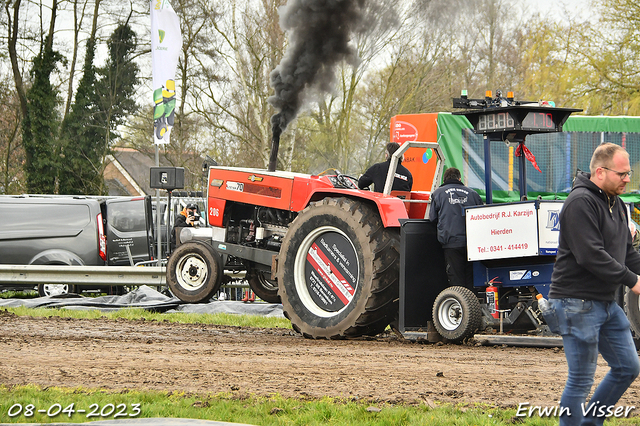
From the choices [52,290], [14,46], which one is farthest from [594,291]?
[14,46]

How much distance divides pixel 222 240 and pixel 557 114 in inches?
190

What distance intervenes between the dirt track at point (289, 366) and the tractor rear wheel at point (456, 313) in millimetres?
167

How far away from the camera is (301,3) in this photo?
37.1ft

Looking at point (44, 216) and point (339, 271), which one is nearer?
point (339, 271)

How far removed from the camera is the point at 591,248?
13.5ft

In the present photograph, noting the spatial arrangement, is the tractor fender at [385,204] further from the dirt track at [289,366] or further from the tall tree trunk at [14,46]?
the tall tree trunk at [14,46]

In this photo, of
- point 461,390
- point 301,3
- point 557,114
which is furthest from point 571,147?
point 461,390

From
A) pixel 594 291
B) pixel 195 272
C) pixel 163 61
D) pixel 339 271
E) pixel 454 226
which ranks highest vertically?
pixel 163 61

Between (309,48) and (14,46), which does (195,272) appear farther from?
(14,46)

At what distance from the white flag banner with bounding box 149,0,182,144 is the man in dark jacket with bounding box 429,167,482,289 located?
13.5 metres

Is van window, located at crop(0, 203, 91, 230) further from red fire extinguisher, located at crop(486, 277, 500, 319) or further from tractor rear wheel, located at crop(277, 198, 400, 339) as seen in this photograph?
red fire extinguisher, located at crop(486, 277, 500, 319)

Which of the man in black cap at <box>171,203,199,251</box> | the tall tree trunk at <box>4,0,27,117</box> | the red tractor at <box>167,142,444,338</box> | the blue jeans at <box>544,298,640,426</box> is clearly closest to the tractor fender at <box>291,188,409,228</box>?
the red tractor at <box>167,142,444,338</box>

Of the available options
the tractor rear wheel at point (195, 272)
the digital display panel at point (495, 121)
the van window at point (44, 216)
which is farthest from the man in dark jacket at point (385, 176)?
the van window at point (44, 216)

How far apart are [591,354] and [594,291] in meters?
0.34
